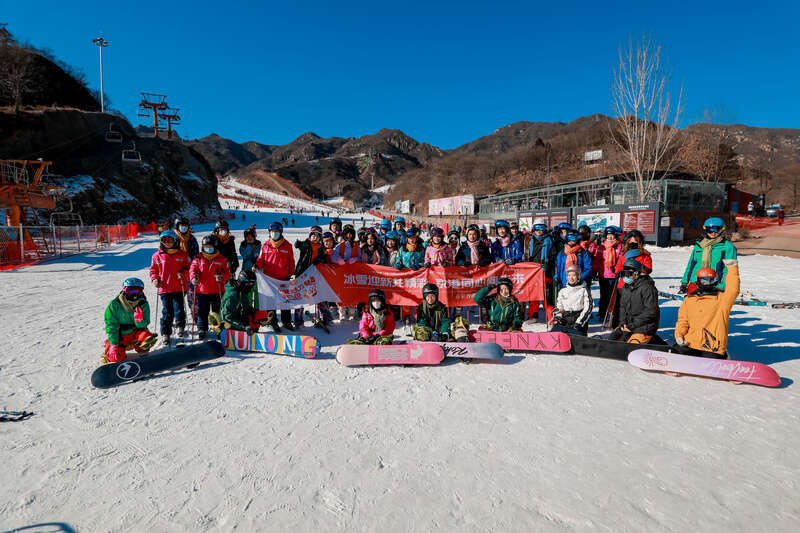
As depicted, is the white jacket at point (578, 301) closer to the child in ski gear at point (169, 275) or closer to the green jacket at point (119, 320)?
the child in ski gear at point (169, 275)

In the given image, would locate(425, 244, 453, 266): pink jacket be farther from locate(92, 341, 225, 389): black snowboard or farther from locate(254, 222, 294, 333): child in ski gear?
locate(92, 341, 225, 389): black snowboard

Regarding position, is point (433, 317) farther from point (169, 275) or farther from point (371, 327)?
point (169, 275)

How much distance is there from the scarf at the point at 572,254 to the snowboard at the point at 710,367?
2.00 meters

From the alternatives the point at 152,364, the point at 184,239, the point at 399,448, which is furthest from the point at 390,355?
the point at 184,239

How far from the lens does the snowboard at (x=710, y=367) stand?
414 centimetres

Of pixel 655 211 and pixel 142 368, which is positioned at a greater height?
pixel 655 211

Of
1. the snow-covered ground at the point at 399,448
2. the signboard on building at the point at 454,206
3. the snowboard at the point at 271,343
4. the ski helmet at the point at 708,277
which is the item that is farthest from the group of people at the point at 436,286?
the signboard on building at the point at 454,206

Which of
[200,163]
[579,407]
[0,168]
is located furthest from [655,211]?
[200,163]

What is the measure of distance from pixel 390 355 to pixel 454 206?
55.2m

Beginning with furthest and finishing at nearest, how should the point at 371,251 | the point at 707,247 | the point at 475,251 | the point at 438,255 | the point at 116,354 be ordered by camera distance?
1. the point at 371,251
2. the point at 475,251
3. the point at 438,255
4. the point at 707,247
5. the point at 116,354

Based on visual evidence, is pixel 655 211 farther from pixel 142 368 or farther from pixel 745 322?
pixel 142 368

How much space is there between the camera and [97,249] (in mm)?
18797

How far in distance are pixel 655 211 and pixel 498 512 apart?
2242 centimetres

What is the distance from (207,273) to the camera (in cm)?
578
